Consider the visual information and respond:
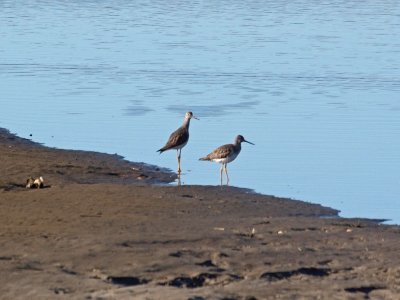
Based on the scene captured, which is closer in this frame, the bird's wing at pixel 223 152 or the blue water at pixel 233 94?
the bird's wing at pixel 223 152

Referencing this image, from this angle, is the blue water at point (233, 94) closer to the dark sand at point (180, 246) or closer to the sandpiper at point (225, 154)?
the sandpiper at point (225, 154)

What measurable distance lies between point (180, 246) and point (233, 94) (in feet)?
50.8

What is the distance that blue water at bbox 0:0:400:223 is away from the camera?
18.2 m

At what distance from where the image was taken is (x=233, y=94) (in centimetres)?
2641

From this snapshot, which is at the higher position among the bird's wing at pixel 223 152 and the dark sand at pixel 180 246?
the bird's wing at pixel 223 152

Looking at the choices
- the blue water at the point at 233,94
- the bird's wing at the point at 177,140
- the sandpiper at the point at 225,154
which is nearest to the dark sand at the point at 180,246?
the sandpiper at the point at 225,154

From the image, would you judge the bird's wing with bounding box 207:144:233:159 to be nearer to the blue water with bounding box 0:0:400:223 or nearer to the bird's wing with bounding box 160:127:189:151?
the blue water with bounding box 0:0:400:223

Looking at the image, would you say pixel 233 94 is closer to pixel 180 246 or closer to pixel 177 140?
pixel 177 140

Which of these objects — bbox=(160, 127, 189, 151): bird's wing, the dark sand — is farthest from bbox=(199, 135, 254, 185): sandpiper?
the dark sand

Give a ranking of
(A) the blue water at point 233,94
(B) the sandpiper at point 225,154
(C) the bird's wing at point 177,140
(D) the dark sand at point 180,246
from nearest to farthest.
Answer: (D) the dark sand at point 180,246 < (B) the sandpiper at point 225,154 < (C) the bird's wing at point 177,140 < (A) the blue water at point 233,94

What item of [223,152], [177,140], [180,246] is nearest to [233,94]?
[177,140]

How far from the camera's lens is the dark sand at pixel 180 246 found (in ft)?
31.4

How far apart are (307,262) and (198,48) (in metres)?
25.9

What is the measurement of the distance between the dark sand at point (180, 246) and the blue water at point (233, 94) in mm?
2171
